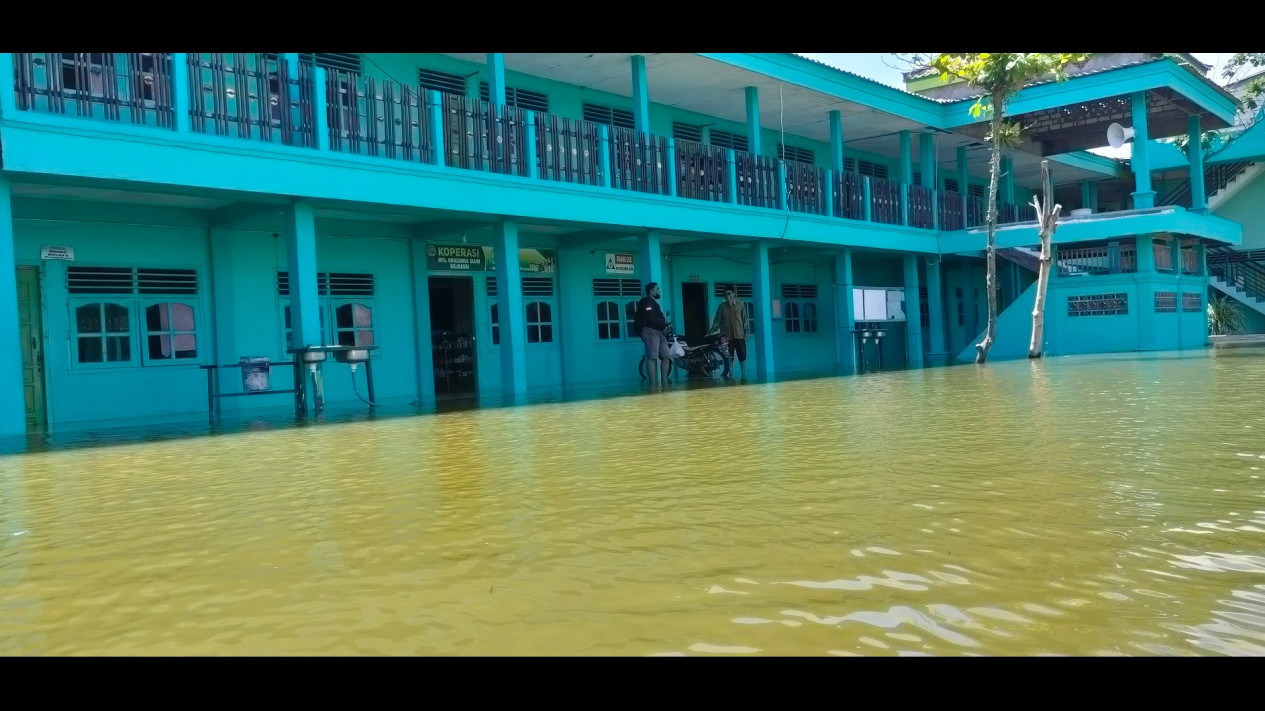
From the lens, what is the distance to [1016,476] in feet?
14.3

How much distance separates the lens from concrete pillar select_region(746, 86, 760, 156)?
1798cm

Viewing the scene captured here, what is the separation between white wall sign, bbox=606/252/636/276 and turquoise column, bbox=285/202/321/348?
774cm

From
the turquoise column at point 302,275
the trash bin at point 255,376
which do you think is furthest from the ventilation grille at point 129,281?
the turquoise column at point 302,275

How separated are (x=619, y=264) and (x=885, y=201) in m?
6.26

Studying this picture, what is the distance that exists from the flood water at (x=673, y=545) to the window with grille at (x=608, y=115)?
1241cm

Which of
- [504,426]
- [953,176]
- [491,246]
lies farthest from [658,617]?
[953,176]

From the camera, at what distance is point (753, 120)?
59.2 feet

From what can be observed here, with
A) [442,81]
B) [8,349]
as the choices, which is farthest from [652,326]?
[8,349]

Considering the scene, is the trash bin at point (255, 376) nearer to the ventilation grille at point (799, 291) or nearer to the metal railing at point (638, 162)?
the metal railing at point (638, 162)

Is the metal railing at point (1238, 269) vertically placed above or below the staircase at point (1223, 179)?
below

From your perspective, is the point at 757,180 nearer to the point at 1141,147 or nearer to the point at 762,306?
the point at 762,306

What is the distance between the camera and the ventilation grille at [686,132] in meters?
Result: 20.0

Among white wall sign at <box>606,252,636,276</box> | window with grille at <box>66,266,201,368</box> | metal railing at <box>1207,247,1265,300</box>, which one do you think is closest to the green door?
window with grille at <box>66,266,201,368</box>

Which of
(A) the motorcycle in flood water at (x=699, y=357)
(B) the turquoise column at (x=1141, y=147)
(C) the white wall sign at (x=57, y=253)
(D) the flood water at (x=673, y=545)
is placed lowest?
(D) the flood water at (x=673, y=545)
